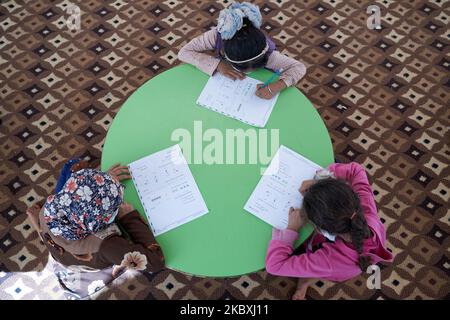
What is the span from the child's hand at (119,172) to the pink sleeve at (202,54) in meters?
0.49

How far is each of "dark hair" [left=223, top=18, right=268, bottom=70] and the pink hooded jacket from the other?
49cm

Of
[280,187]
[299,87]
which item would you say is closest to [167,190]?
[280,187]

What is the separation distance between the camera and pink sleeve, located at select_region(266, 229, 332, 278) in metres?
1.36

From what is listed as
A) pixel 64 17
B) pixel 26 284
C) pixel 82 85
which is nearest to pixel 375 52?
pixel 82 85

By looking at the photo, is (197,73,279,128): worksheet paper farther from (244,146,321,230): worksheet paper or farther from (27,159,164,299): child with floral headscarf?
(27,159,164,299): child with floral headscarf

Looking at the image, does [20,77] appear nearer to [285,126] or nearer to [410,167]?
[285,126]

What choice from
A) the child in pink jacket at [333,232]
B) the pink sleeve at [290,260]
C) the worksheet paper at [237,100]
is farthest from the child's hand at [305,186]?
the worksheet paper at [237,100]

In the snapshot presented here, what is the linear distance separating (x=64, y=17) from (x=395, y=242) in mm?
2211

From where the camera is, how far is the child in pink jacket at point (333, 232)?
1309 mm

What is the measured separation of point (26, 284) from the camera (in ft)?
6.30

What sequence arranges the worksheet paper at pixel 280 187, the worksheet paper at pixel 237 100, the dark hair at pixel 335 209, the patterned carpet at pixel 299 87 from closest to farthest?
the dark hair at pixel 335 209, the worksheet paper at pixel 280 187, the worksheet paper at pixel 237 100, the patterned carpet at pixel 299 87

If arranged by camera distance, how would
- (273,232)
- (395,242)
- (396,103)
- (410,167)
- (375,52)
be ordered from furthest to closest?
(375,52) → (396,103) → (410,167) → (395,242) → (273,232)

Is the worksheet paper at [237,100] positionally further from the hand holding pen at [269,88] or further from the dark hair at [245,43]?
the dark hair at [245,43]

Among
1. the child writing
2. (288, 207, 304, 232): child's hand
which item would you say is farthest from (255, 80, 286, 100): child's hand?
(288, 207, 304, 232): child's hand
